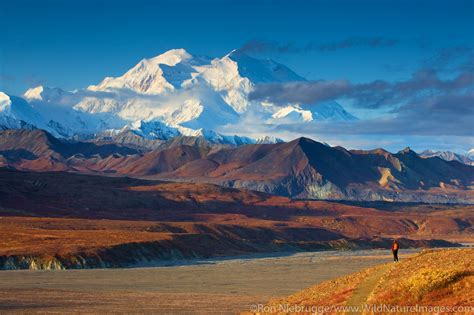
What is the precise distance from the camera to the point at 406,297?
113 ft

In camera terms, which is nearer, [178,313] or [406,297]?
[406,297]

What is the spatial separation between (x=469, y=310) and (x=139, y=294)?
1456 inches

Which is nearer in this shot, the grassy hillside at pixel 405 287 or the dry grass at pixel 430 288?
the dry grass at pixel 430 288

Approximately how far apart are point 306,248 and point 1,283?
3619 inches

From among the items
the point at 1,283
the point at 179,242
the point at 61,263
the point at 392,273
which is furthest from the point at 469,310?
the point at 179,242

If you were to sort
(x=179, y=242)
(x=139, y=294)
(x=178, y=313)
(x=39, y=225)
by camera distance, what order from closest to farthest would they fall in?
(x=178, y=313)
(x=139, y=294)
(x=179, y=242)
(x=39, y=225)

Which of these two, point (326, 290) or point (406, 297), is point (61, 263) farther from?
point (406, 297)

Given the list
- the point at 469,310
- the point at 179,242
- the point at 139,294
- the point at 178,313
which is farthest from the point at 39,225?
the point at 469,310

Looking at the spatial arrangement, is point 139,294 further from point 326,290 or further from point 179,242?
point 179,242

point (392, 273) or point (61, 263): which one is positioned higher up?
point (392, 273)

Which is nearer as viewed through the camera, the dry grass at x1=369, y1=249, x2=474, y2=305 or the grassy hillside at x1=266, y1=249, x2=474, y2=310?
the dry grass at x1=369, y1=249, x2=474, y2=305

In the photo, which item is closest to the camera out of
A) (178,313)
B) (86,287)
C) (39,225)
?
(178,313)

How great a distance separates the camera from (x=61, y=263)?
100 metres

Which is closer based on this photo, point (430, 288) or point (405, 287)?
point (430, 288)
